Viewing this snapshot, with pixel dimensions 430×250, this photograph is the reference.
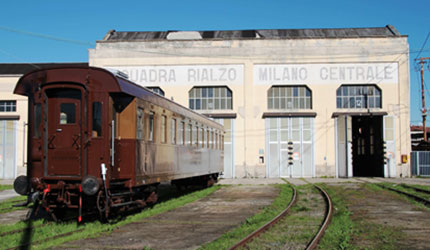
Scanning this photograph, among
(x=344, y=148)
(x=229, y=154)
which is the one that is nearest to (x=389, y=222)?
(x=344, y=148)

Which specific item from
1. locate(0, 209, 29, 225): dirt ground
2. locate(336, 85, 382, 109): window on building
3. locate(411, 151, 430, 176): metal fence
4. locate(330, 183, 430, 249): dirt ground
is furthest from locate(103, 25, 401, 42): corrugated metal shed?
locate(0, 209, 29, 225): dirt ground

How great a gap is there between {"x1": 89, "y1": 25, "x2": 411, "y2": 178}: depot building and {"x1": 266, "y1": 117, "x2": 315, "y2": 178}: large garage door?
0.23 ft

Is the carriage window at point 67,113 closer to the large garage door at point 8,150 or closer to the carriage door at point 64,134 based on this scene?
the carriage door at point 64,134

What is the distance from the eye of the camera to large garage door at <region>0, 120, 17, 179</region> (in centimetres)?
3372

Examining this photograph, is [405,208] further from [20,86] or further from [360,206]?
[20,86]

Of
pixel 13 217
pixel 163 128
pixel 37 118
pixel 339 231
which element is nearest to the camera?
pixel 339 231

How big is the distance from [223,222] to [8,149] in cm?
2689

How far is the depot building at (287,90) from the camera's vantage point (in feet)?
106

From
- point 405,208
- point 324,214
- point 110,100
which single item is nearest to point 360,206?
point 405,208

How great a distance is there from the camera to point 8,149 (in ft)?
111

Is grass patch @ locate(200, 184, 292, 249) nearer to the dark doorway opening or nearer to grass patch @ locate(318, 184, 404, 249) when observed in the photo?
grass patch @ locate(318, 184, 404, 249)

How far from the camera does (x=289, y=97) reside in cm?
3297

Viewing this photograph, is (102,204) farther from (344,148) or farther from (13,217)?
(344,148)

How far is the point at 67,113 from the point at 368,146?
3004 cm
